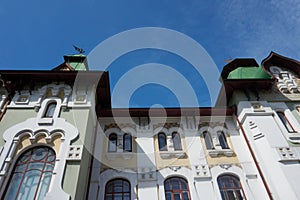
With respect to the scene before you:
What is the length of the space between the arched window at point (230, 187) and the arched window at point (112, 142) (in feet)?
14.1

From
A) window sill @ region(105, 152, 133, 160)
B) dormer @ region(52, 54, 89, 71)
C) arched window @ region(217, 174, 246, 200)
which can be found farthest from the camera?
dormer @ region(52, 54, 89, 71)

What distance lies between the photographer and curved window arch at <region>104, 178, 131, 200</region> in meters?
8.06

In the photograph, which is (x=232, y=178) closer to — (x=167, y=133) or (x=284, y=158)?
(x=284, y=158)

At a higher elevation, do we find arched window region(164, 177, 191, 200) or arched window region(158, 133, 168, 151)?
arched window region(158, 133, 168, 151)

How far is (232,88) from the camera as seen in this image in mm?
10969

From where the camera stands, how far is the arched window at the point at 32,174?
22.2 ft

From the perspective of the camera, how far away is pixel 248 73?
11.7m

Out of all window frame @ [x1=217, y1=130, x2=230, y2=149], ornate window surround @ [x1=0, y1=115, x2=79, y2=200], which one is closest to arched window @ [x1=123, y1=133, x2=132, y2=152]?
ornate window surround @ [x1=0, y1=115, x2=79, y2=200]

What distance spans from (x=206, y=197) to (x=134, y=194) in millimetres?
2499

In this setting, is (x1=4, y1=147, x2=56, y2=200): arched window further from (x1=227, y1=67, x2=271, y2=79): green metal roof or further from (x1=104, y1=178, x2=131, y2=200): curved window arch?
(x1=227, y1=67, x2=271, y2=79): green metal roof

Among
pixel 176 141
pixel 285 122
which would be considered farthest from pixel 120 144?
pixel 285 122

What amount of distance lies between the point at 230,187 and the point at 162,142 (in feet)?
10.4

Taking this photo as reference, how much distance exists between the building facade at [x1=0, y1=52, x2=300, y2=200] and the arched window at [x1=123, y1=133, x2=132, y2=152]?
0.05 meters

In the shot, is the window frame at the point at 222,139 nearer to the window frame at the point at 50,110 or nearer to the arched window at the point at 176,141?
the arched window at the point at 176,141
